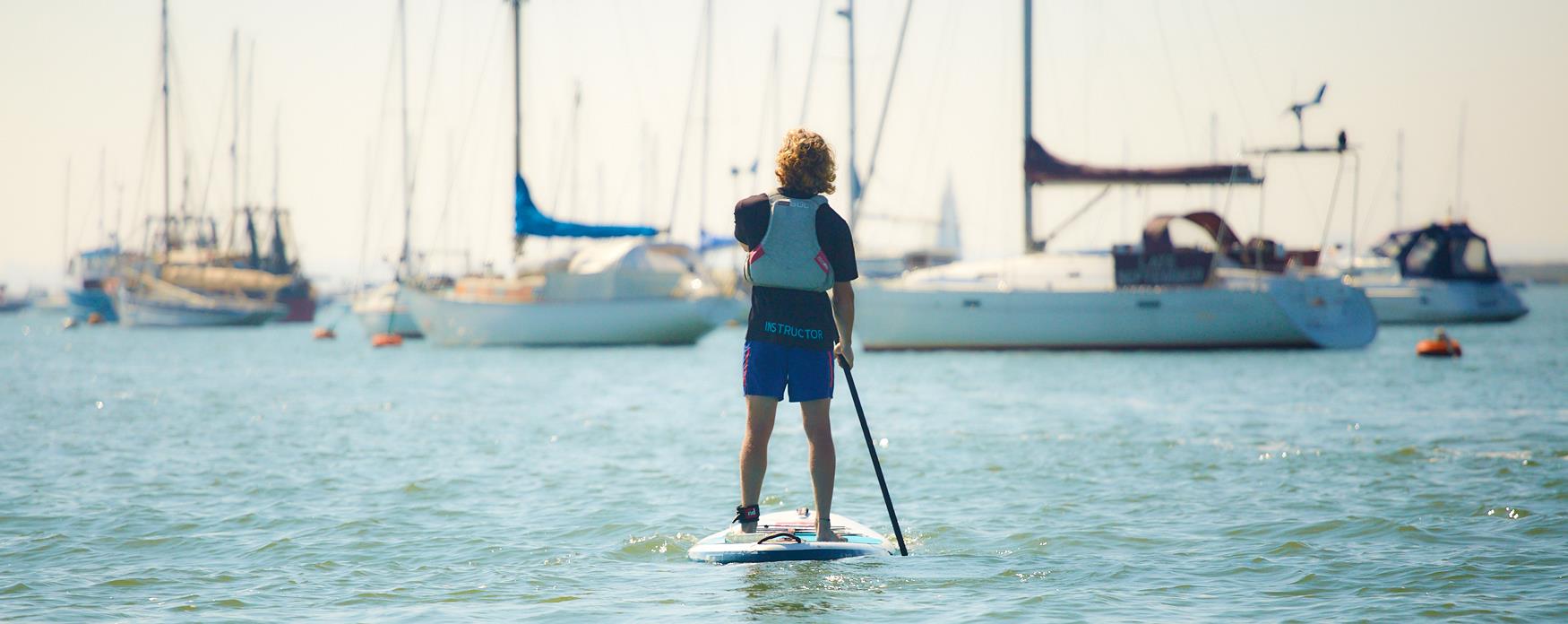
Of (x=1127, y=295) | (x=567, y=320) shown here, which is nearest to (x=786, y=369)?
(x=1127, y=295)

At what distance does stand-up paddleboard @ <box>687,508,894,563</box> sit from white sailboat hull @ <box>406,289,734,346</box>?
33.0 m

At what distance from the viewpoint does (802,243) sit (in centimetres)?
714

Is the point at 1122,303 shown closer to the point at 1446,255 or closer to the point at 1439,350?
the point at 1439,350

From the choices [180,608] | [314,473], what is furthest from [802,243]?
[314,473]

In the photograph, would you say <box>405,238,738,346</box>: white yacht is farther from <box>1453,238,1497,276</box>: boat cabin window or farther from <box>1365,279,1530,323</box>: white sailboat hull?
<box>1453,238,1497,276</box>: boat cabin window

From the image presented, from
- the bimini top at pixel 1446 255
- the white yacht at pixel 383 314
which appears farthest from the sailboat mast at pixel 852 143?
the bimini top at pixel 1446 255

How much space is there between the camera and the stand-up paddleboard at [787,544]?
7.60 m

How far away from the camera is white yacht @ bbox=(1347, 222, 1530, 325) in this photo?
61500 millimetres

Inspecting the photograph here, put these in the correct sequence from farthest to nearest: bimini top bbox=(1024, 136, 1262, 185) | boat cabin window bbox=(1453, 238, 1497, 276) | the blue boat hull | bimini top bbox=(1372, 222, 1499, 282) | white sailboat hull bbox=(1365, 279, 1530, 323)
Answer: the blue boat hull, boat cabin window bbox=(1453, 238, 1497, 276), bimini top bbox=(1372, 222, 1499, 282), white sailboat hull bbox=(1365, 279, 1530, 323), bimini top bbox=(1024, 136, 1262, 185)

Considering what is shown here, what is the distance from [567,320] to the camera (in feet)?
134

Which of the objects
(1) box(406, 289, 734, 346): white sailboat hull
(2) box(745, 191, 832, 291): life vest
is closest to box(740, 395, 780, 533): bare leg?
(2) box(745, 191, 832, 291): life vest

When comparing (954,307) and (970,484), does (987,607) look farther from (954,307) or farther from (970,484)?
(954,307)

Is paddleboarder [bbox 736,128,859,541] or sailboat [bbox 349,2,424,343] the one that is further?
sailboat [bbox 349,2,424,343]

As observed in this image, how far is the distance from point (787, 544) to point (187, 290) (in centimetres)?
7464
